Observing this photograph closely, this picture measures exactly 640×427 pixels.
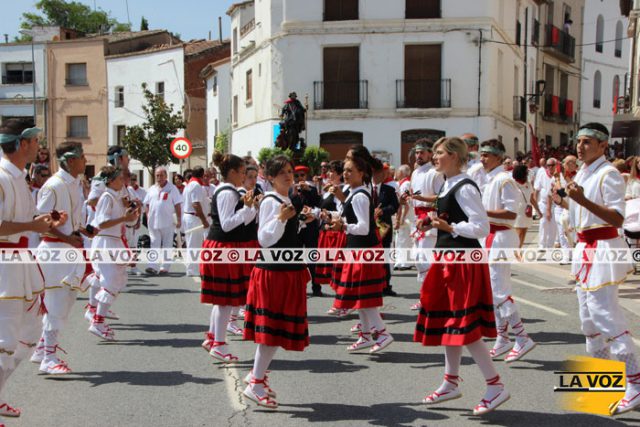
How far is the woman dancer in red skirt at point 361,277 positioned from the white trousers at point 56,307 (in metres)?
2.68

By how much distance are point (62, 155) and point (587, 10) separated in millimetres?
43876

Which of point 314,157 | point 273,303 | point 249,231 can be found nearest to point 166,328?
point 249,231

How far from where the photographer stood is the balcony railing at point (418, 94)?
30094mm

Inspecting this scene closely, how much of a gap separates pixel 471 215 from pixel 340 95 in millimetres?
25377

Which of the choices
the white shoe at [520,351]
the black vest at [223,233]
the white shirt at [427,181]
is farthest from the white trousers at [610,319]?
the white shirt at [427,181]

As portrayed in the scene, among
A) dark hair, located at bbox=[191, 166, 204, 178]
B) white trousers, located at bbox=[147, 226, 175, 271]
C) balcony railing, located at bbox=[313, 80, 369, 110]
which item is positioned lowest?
white trousers, located at bbox=[147, 226, 175, 271]

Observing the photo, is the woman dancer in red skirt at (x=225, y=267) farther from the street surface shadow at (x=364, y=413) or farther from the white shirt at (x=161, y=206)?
the white shirt at (x=161, y=206)

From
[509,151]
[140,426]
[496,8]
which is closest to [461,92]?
[496,8]

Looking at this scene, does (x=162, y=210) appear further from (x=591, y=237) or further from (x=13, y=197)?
(x=591, y=237)

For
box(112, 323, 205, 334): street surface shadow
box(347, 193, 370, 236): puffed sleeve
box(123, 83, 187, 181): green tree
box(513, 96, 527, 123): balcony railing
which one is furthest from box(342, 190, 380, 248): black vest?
box(123, 83, 187, 181): green tree

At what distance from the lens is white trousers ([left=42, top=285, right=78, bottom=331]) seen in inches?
278

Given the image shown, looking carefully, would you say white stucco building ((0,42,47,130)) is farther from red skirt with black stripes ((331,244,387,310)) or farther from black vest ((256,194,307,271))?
black vest ((256,194,307,271))

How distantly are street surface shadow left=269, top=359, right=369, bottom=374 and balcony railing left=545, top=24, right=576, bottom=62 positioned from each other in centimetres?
3468

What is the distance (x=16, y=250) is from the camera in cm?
527
